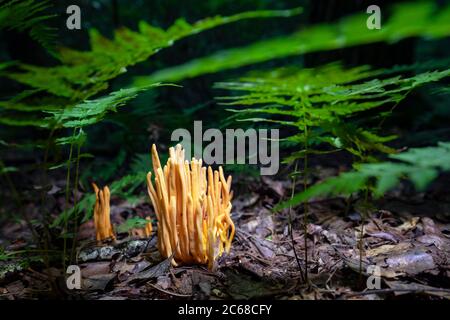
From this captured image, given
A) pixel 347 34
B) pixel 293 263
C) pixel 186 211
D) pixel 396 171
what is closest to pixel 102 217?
pixel 186 211

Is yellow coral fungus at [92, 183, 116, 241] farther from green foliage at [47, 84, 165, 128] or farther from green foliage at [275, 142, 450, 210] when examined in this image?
green foliage at [275, 142, 450, 210]

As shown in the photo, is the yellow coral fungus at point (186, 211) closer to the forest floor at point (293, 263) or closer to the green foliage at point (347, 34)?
the forest floor at point (293, 263)

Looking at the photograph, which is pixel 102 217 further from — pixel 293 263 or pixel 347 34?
pixel 347 34

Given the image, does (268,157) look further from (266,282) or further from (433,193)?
(266,282)

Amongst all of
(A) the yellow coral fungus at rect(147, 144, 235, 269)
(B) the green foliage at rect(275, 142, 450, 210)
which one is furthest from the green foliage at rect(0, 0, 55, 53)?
(B) the green foliage at rect(275, 142, 450, 210)

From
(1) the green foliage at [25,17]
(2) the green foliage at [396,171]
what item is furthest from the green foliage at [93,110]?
(2) the green foliage at [396,171]
